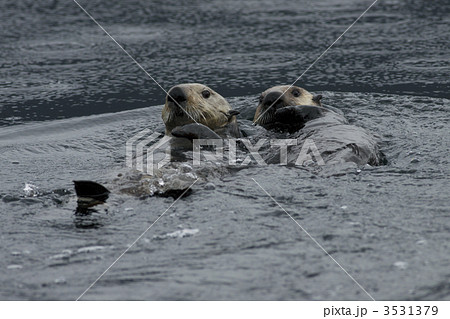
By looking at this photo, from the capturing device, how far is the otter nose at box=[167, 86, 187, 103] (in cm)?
546

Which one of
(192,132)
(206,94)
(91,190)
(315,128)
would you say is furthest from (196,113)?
(91,190)

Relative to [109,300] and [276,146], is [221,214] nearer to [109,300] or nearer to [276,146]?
[109,300]

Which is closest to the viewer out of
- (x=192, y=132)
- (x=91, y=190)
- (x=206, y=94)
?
(x=91, y=190)

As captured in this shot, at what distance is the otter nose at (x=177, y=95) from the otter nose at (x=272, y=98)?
2.79ft

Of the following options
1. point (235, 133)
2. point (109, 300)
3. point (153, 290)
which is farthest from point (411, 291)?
point (235, 133)

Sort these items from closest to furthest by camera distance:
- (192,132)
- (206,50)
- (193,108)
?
(192,132)
(193,108)
(206,50)

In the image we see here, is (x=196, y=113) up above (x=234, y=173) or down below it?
above

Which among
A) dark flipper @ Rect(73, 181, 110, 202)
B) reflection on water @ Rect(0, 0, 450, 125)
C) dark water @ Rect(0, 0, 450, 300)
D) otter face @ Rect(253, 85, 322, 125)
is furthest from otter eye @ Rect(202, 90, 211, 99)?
dark flipper @ Rect(73, 181, 110, 202)

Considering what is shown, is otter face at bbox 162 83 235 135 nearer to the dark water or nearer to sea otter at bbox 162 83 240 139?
sea otter at bbox 162 83 240 139

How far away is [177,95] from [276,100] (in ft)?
3.38

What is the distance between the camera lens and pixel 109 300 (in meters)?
3.10

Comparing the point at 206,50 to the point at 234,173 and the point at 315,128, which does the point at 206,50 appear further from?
the point at 234,173

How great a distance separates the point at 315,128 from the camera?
217 inches

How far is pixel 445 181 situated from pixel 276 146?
149cm
